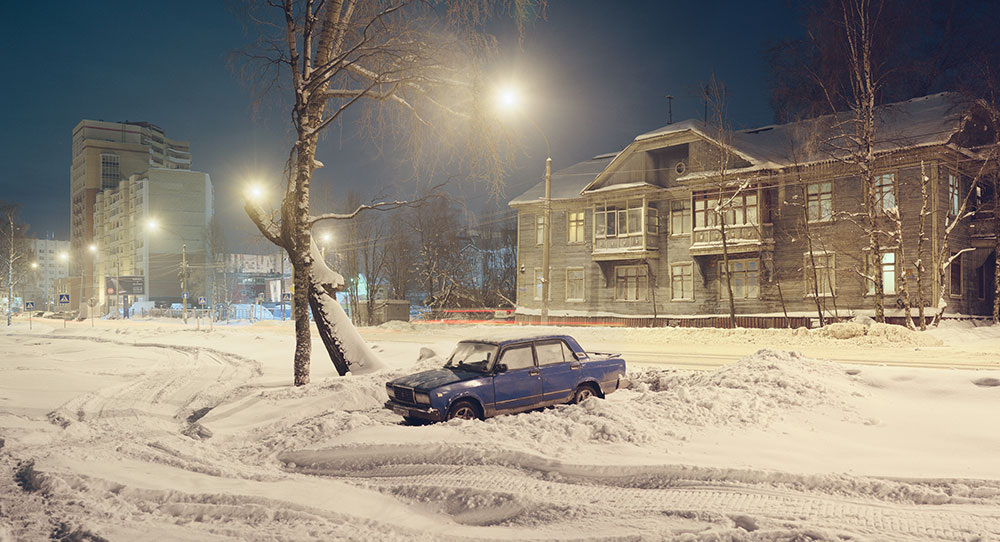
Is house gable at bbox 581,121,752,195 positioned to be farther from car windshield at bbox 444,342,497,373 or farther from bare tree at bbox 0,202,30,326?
bare tree at bbox 0,202,30,326

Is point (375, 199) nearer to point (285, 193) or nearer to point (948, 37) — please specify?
point (285, 193)

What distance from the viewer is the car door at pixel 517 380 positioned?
9.84 meters

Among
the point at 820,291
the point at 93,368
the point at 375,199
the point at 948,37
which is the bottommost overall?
the point at 93,368

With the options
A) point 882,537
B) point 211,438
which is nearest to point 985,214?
point 882,537

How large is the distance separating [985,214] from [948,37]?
12.3 meters

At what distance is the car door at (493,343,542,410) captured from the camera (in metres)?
9.84

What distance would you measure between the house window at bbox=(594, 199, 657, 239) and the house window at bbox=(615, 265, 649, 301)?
212 cm

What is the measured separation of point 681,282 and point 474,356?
2658 cm

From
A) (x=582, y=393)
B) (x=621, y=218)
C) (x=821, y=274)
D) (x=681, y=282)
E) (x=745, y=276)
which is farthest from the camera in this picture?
(x=621, y=218)

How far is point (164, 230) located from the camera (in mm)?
110438

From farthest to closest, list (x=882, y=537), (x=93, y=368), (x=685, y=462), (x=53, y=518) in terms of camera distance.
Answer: (x=93, y=368), (x=685, y=462), (x=53, y=518), (x=882, y=537)

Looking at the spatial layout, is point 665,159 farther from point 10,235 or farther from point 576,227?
point 10,235

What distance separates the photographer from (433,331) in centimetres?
3544

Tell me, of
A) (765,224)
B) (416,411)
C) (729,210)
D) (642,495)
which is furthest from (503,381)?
(729,210)
